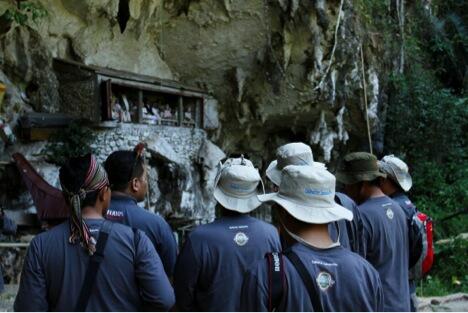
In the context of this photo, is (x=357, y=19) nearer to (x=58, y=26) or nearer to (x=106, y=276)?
(x=58, y=26)

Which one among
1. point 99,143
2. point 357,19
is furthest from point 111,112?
point 357,19

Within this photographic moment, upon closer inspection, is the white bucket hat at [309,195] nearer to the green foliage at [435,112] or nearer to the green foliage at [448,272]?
the green foliage at [448,272]

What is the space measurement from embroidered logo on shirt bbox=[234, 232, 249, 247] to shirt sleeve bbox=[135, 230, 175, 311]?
588 mm

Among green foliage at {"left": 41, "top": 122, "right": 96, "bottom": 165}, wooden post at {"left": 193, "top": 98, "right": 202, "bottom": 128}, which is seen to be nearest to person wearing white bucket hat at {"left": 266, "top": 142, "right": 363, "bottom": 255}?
green foliage at {"left": 41, "top": 122, "right": 96, "bottom": 165}

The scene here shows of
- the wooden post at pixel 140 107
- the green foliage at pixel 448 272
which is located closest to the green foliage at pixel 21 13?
the wooden post at pixel 140 107

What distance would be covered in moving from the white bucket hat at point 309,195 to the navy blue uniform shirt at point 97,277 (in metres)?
0.67

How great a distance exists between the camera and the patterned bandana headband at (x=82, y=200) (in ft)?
7.39

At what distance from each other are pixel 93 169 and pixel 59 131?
25.7ft

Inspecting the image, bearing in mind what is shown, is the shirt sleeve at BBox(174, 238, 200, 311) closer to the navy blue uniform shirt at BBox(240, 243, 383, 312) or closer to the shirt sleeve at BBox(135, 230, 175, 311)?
the shirt sleeve at BBox(135, 230, 175, 311)

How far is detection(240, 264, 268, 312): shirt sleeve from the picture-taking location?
1819 millimetres

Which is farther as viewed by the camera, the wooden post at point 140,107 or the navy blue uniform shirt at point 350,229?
the wooden post at point 140,107

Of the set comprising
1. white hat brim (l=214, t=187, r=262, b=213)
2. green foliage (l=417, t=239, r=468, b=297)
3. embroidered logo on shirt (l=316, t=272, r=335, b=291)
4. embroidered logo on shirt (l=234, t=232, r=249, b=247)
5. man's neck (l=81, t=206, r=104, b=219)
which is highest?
man's neck (l=81, t=206, r=104, b=219)

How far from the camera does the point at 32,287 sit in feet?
7.25

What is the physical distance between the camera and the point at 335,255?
75.8 inches
